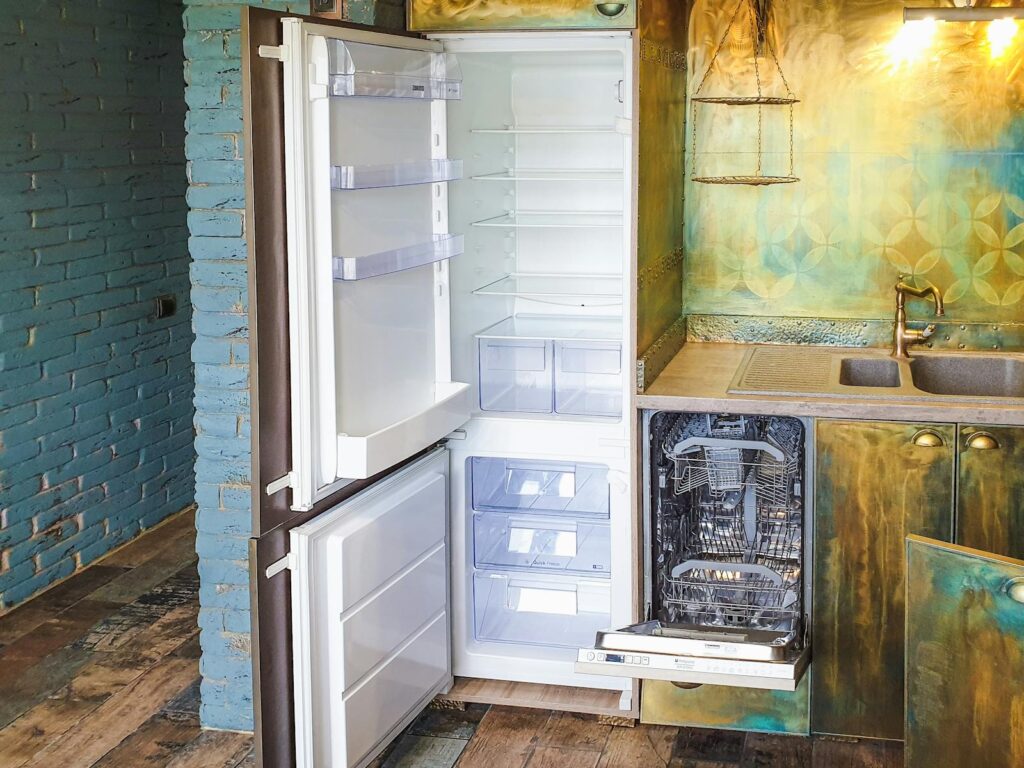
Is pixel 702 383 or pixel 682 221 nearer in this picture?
pixel 702 383

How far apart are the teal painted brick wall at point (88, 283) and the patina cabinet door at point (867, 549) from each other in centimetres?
267

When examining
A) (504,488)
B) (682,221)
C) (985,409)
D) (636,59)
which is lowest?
(504,488)

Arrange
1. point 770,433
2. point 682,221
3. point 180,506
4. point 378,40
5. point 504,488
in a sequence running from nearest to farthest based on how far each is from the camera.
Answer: point 378,40, point 770,433, point 504,488, point 682,221, point 180,506

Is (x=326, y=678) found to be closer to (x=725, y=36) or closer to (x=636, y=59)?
(x=636, y=59)

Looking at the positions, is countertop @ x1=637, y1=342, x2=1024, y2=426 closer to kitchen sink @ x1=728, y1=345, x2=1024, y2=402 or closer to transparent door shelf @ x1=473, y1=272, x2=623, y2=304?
kitchen sink @ x1=728, y1=345, x2=1024, y2=402

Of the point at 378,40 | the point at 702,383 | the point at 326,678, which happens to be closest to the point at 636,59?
the point at 378,40

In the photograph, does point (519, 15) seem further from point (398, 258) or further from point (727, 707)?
point (727, 707)

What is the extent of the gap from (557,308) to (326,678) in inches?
58.3

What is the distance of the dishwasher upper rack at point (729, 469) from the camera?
3.26 meters

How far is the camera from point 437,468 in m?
3.46

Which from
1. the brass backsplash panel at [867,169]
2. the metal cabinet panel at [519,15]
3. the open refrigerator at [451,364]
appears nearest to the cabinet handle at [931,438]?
the open refrigerator at [451,364]

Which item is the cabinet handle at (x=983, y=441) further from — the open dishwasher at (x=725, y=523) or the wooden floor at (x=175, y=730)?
the wooden floor at (x=175, y=730)

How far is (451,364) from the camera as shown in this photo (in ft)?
11.6

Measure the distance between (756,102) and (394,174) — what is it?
1.33 meters
